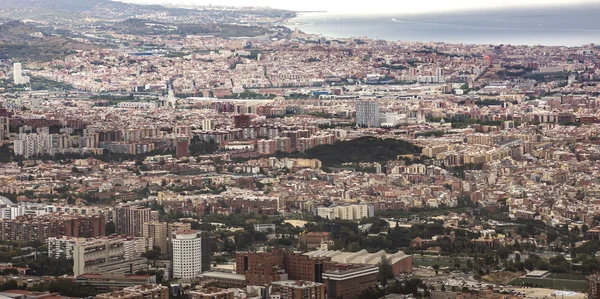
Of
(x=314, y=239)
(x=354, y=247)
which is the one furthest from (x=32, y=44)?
(x=354, y=247)

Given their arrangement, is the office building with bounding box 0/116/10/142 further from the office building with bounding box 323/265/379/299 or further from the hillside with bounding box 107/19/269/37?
the hillside with bounding box 107/19/269/37

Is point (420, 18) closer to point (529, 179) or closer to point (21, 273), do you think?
point (529, 179)

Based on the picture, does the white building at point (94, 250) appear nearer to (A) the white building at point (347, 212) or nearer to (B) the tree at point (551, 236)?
(A) the white building at point (347, 212)

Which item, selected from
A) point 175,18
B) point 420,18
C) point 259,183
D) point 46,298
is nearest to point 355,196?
point 259,183

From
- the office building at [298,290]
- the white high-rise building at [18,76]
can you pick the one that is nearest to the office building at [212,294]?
the office building at [298,290]

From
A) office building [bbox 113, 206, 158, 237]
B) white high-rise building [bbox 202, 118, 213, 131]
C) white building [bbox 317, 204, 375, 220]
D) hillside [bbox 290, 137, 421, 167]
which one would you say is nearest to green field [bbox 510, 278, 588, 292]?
white building [bbox 317, 204, 375, 220]

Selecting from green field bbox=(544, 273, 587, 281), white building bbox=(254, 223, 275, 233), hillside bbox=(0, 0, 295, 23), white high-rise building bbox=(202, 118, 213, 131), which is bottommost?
green field bbox=(544, 273, 587, 281)
